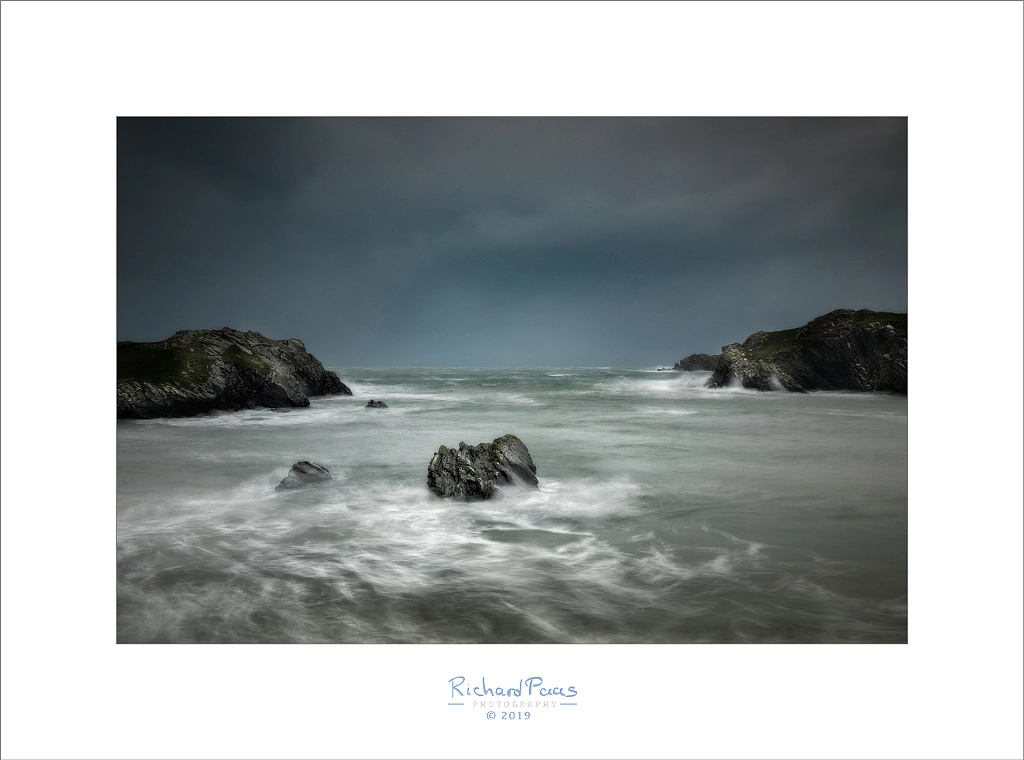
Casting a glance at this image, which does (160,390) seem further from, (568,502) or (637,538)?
(637,538)

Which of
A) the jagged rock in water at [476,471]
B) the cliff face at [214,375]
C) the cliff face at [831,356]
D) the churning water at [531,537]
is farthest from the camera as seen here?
the cliff face at [214,375]

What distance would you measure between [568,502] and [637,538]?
27.0 inches

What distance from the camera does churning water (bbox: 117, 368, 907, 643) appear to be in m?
2.34

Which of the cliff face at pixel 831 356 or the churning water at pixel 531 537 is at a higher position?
the cliff face at pixel 831 356

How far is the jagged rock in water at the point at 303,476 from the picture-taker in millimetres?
3850

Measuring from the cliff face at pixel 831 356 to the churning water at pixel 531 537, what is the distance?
0.39 meters

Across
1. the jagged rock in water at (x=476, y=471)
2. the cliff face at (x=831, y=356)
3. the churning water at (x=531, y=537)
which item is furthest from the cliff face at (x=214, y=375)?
the cliff face at (x=831, y=356)

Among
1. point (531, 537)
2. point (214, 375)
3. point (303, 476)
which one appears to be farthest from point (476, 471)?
point (214, 375)

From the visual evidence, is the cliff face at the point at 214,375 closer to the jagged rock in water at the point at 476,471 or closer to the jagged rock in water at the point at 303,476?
the jagged rock in water at the point at 303,476

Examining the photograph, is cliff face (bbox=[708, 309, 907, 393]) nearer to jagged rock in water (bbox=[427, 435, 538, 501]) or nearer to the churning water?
the churning water

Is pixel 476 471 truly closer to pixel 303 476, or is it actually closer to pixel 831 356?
pixel 303 476

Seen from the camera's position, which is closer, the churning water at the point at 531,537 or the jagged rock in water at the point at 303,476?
the churning water at the point at 531,537

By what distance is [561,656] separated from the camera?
221 cm

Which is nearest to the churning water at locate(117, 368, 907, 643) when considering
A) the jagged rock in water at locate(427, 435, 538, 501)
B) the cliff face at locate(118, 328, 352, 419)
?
the jagged rock in water at locate(427, 435, 538, 501)
